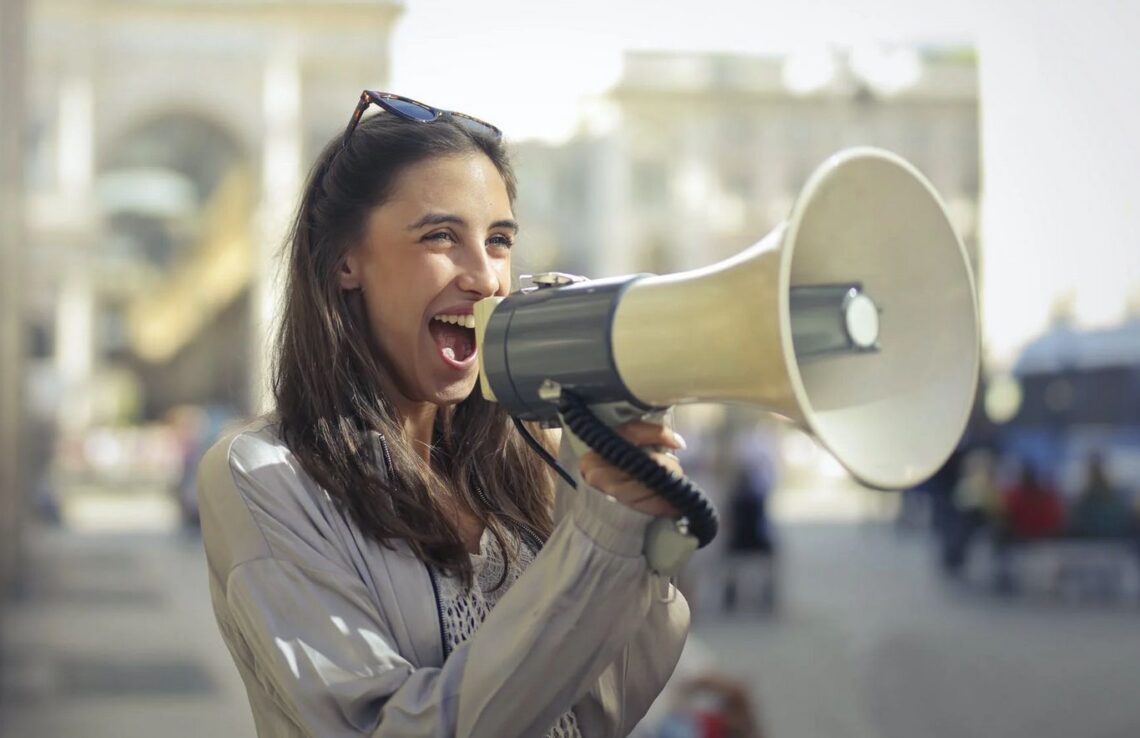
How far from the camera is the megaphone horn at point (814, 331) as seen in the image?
803mm

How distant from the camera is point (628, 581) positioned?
0.86 m

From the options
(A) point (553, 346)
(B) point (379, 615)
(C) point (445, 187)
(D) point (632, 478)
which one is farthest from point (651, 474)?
(C) point (445, 187)

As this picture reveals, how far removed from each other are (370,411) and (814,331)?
1.22 ft

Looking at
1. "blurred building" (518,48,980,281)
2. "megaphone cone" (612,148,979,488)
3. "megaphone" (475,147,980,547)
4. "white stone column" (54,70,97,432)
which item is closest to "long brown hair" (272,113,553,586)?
"megaphone" (475,147,980,547)

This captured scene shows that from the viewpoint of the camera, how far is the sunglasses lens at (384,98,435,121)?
3.61 ft

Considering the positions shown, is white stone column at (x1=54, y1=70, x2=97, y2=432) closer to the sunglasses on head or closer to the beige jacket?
the sunglasses on head

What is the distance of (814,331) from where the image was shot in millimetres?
883

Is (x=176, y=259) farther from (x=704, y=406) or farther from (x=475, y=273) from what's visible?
(x=475, y=273)

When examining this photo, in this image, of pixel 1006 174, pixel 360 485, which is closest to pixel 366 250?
pixel 360 485

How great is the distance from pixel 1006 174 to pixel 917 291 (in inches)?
159

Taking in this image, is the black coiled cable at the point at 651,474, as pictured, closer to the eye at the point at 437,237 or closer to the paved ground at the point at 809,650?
the eye at the point at 437,237

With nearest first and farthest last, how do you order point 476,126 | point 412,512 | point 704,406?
point 412,512 < point 476,126 < point 704,406

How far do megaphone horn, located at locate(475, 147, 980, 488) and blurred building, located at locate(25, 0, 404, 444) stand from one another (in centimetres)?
424

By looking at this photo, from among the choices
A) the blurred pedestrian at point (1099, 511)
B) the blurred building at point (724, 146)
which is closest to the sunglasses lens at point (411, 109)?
the blurred building at point (724, 146)
